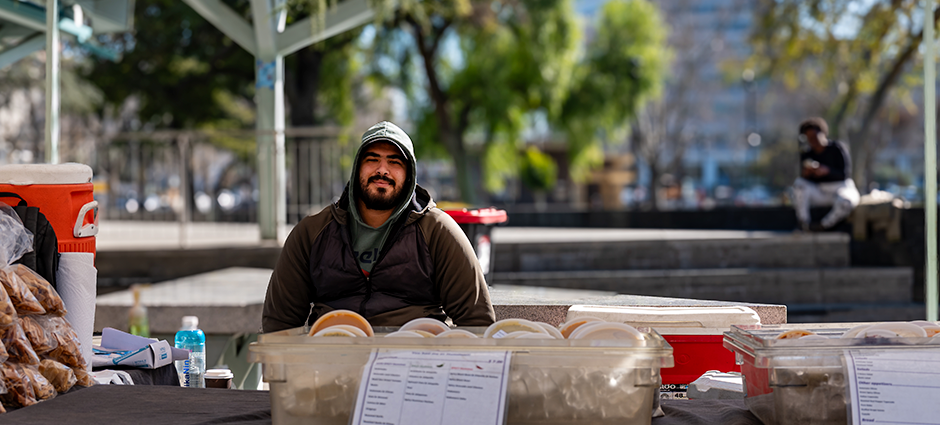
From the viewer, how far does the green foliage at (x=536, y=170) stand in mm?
26359

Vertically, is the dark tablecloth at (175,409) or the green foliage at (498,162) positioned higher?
the green foliage at (498,162)

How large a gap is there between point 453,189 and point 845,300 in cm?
1139

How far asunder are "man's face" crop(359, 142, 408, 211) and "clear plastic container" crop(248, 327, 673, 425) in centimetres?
154

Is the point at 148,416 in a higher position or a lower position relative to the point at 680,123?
lower

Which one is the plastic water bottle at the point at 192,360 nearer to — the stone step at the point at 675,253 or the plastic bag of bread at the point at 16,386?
the plastic bag of bread at the point at 16,386

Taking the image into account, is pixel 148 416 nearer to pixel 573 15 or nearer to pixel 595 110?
pixel 573 15

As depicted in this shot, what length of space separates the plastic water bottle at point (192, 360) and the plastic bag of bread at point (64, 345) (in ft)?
2.56

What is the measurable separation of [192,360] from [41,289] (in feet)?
4.29

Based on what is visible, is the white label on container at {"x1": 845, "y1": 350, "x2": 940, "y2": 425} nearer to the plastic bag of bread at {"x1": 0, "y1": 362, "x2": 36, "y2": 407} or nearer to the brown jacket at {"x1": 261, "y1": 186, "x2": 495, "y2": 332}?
the brown jacket at {"x1": 261, "y1": 186, "x2": 495, "y2": 332}

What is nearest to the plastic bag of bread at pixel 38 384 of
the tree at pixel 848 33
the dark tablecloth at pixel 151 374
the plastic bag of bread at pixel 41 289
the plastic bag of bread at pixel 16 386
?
the plastic bag of bread at pixel 16 386

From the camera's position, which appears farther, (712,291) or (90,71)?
(90,71)

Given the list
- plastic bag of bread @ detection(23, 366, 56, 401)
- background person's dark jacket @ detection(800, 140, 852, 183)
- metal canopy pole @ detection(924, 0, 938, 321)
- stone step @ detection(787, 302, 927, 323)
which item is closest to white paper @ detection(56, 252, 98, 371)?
plastic bag of bread @ detection(23, 366, 56, 401)

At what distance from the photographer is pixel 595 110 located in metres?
23.1

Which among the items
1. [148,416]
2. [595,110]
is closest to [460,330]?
[148,416]
